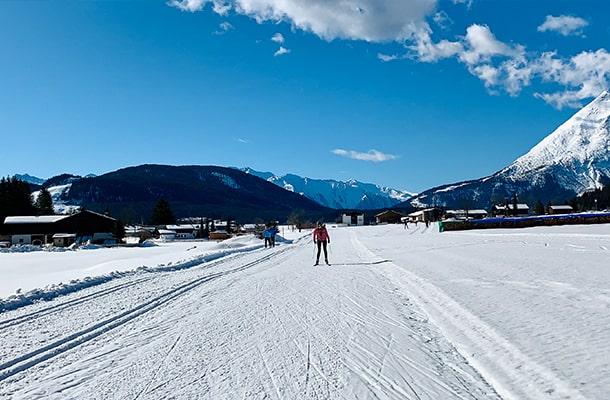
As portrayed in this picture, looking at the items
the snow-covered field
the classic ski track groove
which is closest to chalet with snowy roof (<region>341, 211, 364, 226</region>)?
the snow-covered field

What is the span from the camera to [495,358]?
233 inches

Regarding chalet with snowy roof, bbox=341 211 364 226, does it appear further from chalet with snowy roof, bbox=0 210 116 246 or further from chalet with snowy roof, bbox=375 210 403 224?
chalet with snowy roof, bbox=0 210 116 246

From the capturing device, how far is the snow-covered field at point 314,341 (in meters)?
5.03

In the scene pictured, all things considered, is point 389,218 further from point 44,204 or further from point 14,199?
point 14,199

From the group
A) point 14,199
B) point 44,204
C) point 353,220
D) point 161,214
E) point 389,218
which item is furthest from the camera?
point 389,218

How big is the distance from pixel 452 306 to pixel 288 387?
531 centimetres

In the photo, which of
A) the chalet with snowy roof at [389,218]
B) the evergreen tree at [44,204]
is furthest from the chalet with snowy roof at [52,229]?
the chalet with snowy roof at [389,218]

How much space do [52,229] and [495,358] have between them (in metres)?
80.8

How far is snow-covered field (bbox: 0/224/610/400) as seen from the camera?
198 inches

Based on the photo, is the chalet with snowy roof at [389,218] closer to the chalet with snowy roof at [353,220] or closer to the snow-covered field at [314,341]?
the chalet with snowy roof at [353,220]

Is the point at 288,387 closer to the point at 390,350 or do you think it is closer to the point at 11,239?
the point at 390,350

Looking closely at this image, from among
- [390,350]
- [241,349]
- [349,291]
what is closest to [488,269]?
[349,291]

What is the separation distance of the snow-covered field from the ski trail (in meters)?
0.02

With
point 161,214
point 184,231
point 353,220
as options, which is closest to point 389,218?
point 353,220
